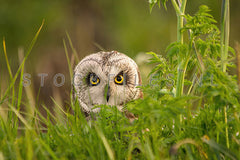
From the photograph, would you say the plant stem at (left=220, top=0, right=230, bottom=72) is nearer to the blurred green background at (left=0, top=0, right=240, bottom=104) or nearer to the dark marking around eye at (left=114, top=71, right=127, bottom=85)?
the dark marking around eye at (left=114, top=71, right=127, bottom=85)

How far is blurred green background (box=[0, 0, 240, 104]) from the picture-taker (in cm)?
741

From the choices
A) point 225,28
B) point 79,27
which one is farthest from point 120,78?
point 79,27

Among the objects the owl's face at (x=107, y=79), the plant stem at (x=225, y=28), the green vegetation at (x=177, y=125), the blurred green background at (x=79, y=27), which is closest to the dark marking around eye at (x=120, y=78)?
the owl's face at (x=107, y=79)

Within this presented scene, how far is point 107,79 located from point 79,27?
244 inches

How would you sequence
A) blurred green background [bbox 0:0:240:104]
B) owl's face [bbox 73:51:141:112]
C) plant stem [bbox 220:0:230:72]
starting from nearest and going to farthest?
plant stem [bbox 220:0:230:72], owl's face [bbox 73:51:141:112], blurred green background [bbox 0:0:240:104]

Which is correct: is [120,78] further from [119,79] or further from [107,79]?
[107,79]

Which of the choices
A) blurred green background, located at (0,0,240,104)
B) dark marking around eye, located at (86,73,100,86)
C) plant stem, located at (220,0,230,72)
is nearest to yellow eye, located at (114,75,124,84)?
dark marking around eye, located at (86,73,100,86)

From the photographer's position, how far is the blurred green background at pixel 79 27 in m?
7.41

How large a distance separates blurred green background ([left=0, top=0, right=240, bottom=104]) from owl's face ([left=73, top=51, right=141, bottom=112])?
3924mm

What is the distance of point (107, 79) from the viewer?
278cm

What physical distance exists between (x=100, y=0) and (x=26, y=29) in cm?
222

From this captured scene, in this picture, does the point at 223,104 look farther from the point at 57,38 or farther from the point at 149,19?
the point at 57,38

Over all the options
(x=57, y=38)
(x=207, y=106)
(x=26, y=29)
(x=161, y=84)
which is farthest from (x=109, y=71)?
(x=57, y=38)

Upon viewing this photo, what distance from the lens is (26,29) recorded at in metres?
7.47
